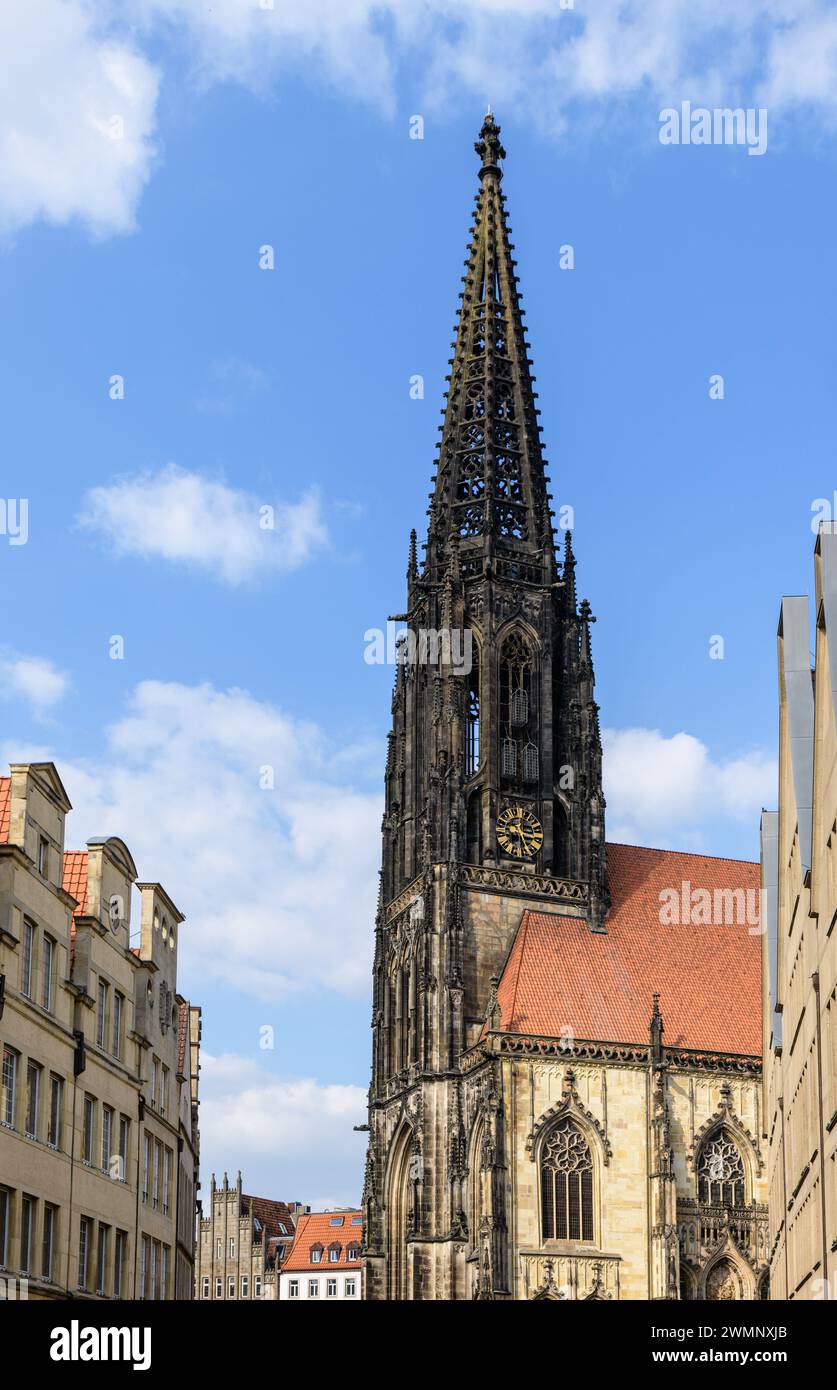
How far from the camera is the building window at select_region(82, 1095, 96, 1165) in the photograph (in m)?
33.5

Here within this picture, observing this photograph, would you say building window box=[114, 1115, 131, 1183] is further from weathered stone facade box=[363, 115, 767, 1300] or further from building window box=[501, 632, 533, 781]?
building window box=[501, 632, 533, 781]

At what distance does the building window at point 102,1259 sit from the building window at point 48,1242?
11.0ft

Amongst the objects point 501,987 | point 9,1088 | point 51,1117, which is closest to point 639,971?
point 501,987

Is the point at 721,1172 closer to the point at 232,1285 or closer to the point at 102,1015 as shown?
the point at 102,1015

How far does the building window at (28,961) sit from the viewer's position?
29688mm

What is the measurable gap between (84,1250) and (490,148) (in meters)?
60.4

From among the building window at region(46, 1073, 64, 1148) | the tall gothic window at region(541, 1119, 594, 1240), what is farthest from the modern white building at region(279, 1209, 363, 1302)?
the building window at region(46, 1073, 64, 1148)

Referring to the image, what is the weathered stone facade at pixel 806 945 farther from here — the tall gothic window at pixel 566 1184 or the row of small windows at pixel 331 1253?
the row of small windows at pixel 331 1253

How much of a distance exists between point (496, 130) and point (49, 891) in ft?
198

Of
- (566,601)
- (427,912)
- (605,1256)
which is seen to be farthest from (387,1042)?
(566,601)

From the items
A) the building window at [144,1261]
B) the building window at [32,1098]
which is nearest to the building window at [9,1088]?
the building window at [32,1098]

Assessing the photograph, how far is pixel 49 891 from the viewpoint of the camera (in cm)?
3133

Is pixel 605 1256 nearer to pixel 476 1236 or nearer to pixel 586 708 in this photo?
pixel 476 1236
